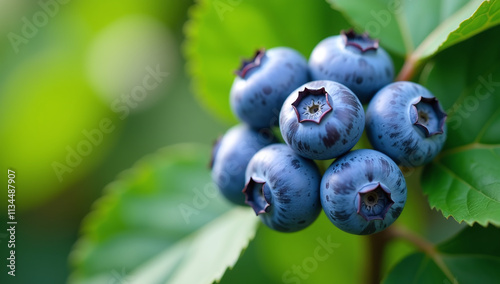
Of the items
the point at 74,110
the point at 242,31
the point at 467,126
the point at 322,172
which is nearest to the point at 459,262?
the point at 467,126

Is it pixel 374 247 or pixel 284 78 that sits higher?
pixel 284 78

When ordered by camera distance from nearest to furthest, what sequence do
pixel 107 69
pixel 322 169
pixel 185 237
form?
pixel 322 169 → pixel 185 237 → pixel 107 69

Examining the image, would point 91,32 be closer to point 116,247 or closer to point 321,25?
point 116,247

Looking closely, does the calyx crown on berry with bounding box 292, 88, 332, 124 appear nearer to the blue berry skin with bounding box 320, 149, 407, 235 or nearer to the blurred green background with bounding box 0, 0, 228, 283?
the blue berry skin with bounding box 320, 149, 407, 235

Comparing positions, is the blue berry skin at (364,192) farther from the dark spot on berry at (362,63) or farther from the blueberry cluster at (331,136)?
the dark spot on berry at (362,63)

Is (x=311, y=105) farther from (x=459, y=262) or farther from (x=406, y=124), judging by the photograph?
(x=459, y=262)

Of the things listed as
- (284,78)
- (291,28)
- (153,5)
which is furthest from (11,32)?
(284,78)
